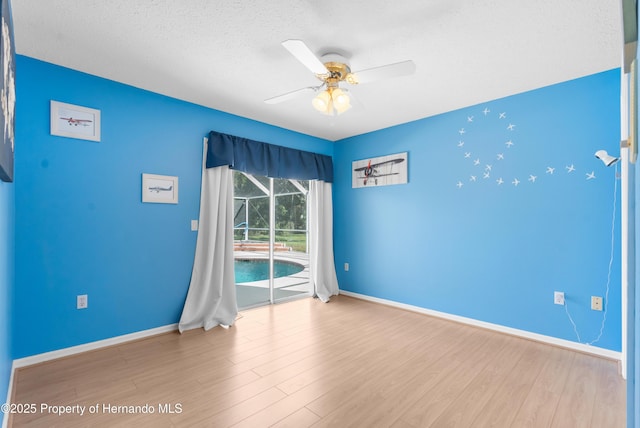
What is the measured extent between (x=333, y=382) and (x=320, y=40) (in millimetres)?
2539

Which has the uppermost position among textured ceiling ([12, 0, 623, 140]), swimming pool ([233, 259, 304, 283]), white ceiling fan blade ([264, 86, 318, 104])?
textured ceiling ([12, 0, 623, 140])

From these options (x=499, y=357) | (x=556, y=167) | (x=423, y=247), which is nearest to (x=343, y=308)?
(x=423, y=247)

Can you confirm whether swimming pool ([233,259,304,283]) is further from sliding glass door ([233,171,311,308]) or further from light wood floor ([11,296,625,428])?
light wood floor ([11,296,625,428])

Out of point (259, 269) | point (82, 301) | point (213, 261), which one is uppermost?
point (213, 261)

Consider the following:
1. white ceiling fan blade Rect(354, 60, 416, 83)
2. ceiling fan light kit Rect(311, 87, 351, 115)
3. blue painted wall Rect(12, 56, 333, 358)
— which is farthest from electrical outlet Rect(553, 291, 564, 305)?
blue painted wall Rect(12, 56, 333, 358)

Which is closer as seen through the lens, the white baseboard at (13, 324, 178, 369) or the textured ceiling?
the textured ceiling

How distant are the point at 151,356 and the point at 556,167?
413 centimetres

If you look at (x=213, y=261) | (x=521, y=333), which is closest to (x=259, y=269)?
(x=213, y=261)

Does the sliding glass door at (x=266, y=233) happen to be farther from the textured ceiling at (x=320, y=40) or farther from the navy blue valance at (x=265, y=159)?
the textured ceiling at (x=320, y=40)

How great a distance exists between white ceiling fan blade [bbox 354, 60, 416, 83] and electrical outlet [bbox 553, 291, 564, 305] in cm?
250

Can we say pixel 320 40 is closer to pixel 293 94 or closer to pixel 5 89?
pixel 293 94

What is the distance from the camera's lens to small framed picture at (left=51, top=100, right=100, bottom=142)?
8.27ft

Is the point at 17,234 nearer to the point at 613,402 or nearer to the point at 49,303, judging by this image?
the point at 49,303

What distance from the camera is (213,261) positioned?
11.2 feet
